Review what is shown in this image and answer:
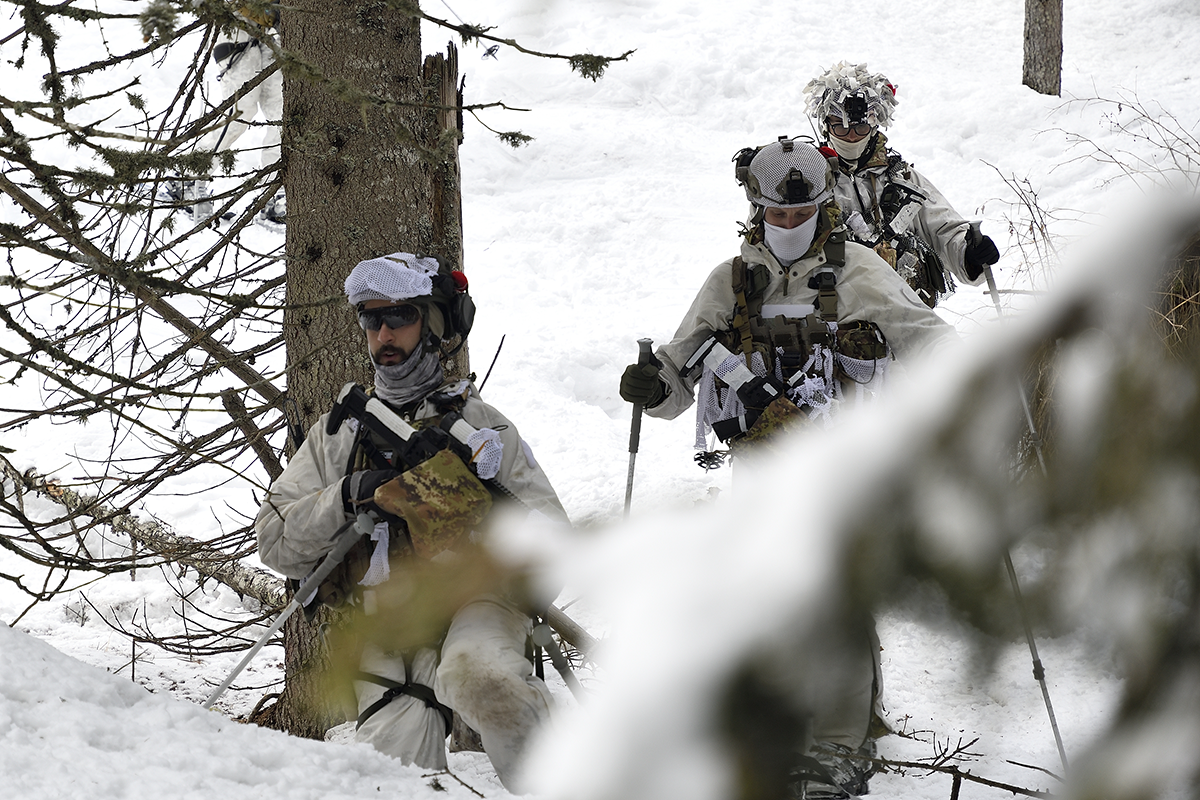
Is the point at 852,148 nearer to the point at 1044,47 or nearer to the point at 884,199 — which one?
the point at 884,199

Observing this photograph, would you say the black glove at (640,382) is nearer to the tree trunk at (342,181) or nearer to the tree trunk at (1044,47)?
the tree trunk at (342,181)

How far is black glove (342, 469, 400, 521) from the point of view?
10.9 feet

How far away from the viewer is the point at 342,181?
12.1 feet

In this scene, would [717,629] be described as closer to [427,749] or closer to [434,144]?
[427,749]

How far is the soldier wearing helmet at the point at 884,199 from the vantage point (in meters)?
5.47

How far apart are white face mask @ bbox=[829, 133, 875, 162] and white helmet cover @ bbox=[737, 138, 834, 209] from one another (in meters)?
1.54

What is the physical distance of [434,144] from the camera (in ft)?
12.6

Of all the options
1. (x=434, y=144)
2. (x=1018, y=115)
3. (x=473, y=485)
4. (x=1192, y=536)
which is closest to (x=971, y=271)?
(x=434, y=144)

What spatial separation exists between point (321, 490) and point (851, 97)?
3902 mm

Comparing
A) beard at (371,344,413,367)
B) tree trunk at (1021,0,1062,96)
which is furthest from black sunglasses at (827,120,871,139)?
tree trunk at (1021,0,1062,96)

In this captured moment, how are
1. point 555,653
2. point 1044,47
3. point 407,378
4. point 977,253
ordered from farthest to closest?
point 1044,47 < point 977,253 < point 407,378 < point 555,653

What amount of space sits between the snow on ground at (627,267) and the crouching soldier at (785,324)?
801 mm

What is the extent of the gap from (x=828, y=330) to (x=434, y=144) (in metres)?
1.77

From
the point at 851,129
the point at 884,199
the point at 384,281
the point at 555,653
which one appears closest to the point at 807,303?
the point at 884,199
